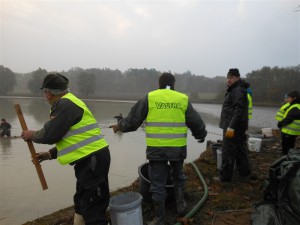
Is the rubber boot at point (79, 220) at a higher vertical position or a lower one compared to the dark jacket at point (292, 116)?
lower

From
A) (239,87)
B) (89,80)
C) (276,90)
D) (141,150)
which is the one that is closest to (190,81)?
(89,80)

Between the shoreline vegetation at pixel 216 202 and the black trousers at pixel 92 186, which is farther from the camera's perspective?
the shoreline vegetation at pixel 216 202

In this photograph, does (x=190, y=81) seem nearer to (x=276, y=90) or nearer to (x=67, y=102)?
(x=276, y=90)

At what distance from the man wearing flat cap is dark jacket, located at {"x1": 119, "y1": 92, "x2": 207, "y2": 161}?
2.26 ft

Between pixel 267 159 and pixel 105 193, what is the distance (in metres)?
5.41

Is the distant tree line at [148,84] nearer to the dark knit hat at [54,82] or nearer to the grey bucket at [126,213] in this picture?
the grey bucket at [126,213]

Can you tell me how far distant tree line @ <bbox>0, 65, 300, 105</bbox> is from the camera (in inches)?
2032

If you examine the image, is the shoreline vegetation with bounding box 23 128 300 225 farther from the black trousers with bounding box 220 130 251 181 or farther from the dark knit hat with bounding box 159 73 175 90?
the dark knit hat with bounding box 159 73 175 90

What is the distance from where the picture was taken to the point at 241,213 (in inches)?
148

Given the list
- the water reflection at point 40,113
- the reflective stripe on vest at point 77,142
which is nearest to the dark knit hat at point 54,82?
the reflective stripe on vest at point 77,142

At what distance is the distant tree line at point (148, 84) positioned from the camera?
51.6 m

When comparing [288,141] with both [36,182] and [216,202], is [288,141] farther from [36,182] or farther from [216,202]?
[36,182]

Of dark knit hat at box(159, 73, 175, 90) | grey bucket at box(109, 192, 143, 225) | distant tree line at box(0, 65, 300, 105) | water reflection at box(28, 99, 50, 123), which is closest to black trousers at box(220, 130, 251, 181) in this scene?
dark knit hat at box(159, 73, 175, 90)

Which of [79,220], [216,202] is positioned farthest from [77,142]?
[216,202]
